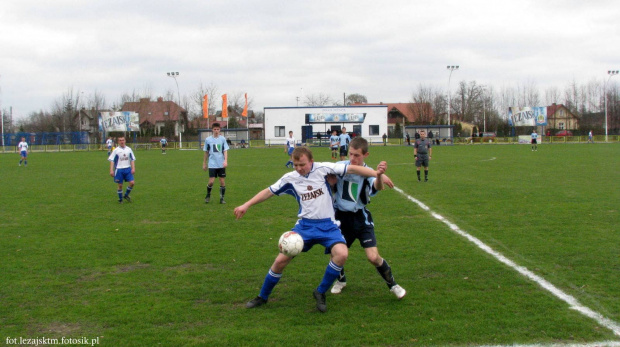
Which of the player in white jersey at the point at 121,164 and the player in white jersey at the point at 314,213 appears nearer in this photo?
the player in white jersey at the point at 314,213

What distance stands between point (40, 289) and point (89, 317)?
4.06 feet

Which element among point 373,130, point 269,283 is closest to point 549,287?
point 269,283

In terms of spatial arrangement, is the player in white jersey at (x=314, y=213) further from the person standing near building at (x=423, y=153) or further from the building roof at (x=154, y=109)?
the building roof at (x=154, y=109)

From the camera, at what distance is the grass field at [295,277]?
14.7 feet

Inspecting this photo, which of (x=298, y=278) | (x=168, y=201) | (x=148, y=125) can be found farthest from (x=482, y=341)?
(x=148, y=125)

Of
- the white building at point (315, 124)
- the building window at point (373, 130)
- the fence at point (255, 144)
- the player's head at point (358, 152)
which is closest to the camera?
the player's head at point (358, 152)

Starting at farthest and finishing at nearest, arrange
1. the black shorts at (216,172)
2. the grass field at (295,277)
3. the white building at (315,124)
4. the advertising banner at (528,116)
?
the advertising banner at (528,116) < the white building at (315,124) < the black shorts at (216,172) < the grass field at (295,277)

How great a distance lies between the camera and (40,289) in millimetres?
5695

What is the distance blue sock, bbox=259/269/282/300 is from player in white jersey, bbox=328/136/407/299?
0.91 m

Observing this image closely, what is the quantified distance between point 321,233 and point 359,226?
19.6 inches

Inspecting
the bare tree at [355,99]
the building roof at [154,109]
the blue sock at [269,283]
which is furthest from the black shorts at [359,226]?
the bare tree at [355,99]

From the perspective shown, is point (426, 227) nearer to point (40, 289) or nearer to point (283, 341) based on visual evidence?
point (283, 341)

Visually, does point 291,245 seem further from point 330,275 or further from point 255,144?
point 255,144

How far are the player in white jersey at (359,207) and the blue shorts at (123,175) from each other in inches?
358
